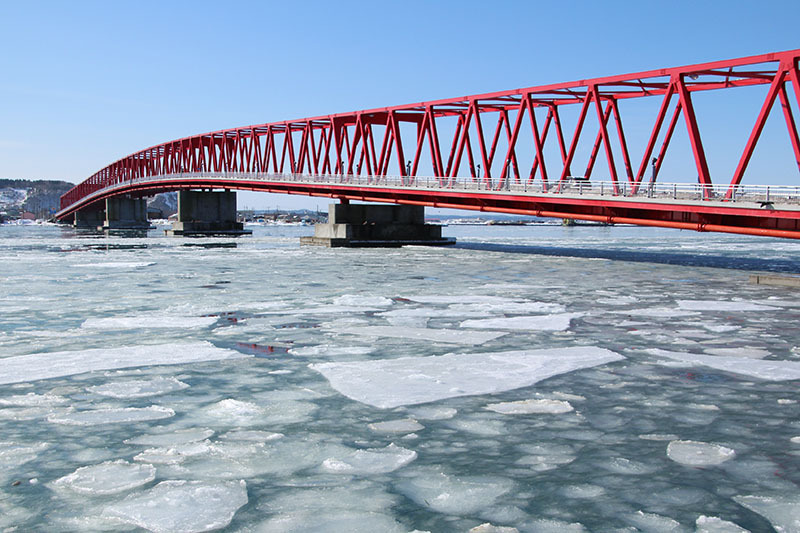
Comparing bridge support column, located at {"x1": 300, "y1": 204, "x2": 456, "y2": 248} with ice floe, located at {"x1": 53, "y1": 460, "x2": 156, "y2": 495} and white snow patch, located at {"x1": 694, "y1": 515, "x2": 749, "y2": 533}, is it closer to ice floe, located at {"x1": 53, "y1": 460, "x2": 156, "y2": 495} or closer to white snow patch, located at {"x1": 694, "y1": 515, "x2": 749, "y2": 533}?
ice floe, located at {"x1": 53, "y1": 460, "x2": 156, "y2": 495}

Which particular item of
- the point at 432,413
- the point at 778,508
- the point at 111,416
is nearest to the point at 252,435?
the point at 111,416

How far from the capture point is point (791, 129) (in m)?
30.1

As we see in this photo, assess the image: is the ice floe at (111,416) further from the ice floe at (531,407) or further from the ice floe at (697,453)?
the ice floe at (697,453)

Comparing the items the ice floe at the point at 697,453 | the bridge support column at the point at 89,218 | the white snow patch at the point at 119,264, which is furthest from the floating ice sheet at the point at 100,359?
the bridge support column at the point at 89,218

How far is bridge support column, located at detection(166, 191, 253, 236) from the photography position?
95.6 meters

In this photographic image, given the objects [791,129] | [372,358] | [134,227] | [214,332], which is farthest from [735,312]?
[134,227]

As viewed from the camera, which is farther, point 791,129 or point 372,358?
point 791,129

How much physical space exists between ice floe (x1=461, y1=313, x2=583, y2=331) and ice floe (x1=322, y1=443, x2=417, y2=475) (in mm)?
8207

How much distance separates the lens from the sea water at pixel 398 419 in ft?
19.7

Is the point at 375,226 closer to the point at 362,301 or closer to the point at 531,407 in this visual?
the point at 362,301

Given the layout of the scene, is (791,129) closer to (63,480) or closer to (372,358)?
(372,358)

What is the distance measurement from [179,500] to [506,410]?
4.15 meters

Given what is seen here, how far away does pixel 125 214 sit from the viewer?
433 feet

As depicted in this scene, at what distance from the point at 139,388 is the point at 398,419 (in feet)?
12.1
